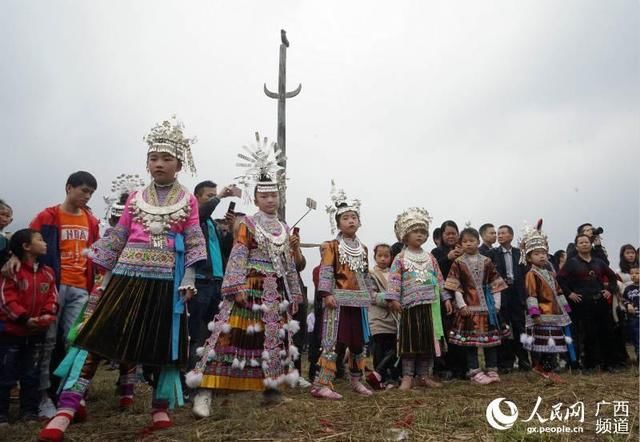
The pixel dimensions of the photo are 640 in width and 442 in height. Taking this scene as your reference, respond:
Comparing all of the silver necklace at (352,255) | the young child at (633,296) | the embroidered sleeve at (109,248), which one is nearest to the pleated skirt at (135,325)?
the embroidered sleeve at (109,248)

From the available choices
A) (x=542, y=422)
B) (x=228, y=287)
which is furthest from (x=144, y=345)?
(x=542, y=422)

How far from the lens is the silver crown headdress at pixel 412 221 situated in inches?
242

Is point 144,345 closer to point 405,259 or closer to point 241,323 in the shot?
point 241,323

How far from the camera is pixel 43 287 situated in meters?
4.63

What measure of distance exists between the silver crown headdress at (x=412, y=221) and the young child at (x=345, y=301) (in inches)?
26.3

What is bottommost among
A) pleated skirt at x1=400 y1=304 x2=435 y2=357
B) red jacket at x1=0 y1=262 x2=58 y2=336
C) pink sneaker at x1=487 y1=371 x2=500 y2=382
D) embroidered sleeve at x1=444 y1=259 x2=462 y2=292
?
pink sneaker at x1=487 y1=371 x2=500 y2=382

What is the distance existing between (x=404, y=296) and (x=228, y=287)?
2334 millimetres

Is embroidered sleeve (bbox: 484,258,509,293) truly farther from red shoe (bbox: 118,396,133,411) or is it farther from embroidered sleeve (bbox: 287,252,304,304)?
red shoe (bbox: 118,396,133,411)

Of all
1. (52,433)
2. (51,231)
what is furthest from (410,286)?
(52,433)

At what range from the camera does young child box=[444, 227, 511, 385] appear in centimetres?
629

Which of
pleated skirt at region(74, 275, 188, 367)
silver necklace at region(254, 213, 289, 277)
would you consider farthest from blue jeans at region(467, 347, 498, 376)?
pleated skirt at region(74, 275, 188, 367)

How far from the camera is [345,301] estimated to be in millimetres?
5535

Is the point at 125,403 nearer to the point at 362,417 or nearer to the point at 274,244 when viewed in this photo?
the point at 274,244

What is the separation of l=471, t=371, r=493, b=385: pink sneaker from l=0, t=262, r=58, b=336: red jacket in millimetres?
4523
